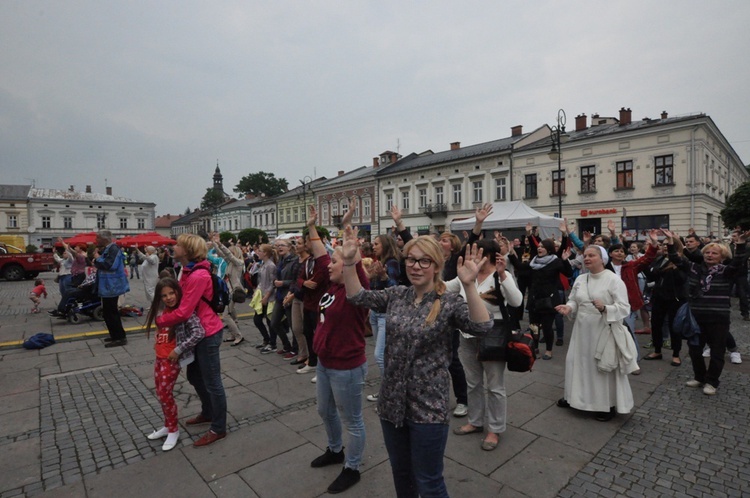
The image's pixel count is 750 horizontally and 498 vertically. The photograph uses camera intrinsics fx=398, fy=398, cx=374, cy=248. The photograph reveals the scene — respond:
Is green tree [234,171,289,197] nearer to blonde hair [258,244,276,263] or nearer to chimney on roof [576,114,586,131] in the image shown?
chimney on roof [576,114,586,131]

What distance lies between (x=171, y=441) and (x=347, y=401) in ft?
6.48

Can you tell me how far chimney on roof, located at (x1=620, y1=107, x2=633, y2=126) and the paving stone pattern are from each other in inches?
1186

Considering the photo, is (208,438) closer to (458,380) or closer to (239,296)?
(458,380)

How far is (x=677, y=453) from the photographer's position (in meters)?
3.48

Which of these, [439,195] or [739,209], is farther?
[439,195]

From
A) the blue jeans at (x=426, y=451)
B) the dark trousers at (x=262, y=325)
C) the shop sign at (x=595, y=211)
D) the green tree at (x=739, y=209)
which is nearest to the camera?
the blue jeans at (x=426, y=451)

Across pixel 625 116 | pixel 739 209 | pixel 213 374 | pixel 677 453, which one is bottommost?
pixel 677 453

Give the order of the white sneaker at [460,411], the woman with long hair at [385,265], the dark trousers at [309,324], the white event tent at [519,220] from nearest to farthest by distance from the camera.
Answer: the white sneaker at [460,411] < the woman with long hair at [385,265] < the dark trousers at [309,324] < the white event tent at [519,220]

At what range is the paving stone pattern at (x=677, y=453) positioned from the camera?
2.99m

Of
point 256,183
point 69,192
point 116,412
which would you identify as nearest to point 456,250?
point 116,412

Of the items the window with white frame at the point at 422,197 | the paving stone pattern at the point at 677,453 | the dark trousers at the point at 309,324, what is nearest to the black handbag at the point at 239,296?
the dark trousers at the point at 309,324

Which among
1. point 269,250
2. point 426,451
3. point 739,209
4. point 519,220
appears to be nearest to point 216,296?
point 426,451

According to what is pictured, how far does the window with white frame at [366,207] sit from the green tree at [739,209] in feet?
101

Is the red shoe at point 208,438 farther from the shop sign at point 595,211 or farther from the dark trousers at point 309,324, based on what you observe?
the shop sign at point 595,211
